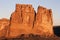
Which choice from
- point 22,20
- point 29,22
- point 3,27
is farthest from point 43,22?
point 3,27

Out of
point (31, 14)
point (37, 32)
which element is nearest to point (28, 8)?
point (31, 14)

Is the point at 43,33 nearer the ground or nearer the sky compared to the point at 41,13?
nearer the ground

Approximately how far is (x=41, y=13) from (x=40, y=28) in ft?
15.6

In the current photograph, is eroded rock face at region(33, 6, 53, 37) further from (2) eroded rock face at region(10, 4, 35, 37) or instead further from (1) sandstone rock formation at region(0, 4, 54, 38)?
(2) eroded rock face at region(10, 4, 35, 37)

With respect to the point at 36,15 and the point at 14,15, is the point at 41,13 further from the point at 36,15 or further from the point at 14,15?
the point at 14,15

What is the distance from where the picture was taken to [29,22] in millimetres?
87375

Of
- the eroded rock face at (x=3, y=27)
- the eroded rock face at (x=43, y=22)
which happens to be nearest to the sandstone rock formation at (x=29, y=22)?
the eroded rock face at (x=43, y=22)

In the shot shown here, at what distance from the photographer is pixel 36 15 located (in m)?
89.4

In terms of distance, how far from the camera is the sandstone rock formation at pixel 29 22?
86.5 metres

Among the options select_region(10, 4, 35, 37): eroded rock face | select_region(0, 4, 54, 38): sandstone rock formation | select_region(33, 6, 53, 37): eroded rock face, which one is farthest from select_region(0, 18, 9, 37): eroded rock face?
select_region(33, 6, 53, 37): eroded rock face

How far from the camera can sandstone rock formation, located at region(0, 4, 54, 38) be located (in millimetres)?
86500

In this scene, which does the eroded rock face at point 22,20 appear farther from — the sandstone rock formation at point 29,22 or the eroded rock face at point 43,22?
the eroded rock face at point 43,22

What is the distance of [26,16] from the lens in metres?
86.6

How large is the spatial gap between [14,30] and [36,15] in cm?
855
